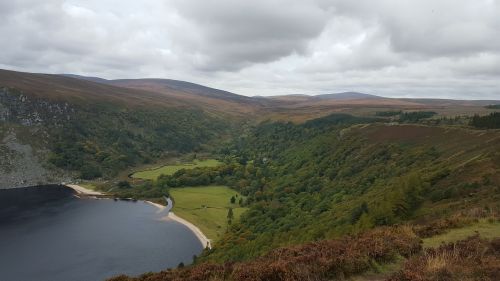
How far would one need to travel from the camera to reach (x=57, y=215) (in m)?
105

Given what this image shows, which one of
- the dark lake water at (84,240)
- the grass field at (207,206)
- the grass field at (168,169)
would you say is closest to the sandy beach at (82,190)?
the dark lake water at (84,240)

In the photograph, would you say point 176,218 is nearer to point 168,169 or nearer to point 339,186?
point 339,186

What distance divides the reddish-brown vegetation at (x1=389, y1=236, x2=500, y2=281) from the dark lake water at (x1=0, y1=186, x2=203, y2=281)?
62193mm

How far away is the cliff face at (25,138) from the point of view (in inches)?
5674

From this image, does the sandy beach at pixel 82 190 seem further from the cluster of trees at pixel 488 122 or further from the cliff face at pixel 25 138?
the cluster of trees at pixel 488 122

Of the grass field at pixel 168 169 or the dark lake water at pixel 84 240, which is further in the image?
the grass field at pixel 168 169

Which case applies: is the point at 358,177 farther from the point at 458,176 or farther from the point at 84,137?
the point at 84,137

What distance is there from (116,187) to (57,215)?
1422 inches

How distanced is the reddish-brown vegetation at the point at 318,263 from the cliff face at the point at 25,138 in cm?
14343

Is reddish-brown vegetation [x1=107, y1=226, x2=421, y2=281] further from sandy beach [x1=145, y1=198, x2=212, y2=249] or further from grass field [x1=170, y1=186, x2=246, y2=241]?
grass field [x1=170, y1=186, x2=246, y2=241]

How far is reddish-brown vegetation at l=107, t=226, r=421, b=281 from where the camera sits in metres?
14.6

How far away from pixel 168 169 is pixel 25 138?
58.9m

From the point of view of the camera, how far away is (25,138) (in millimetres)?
164500

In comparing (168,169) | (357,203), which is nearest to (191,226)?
(357,203)
